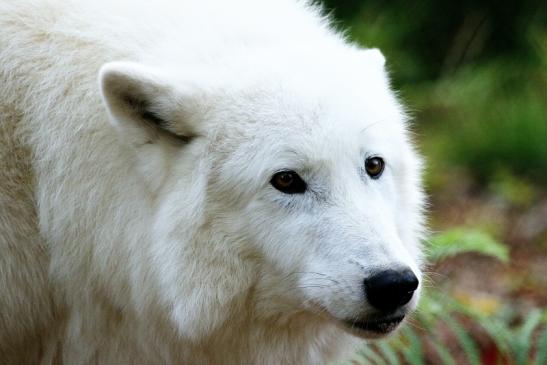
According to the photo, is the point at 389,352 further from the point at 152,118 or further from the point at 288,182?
the point at 152,118

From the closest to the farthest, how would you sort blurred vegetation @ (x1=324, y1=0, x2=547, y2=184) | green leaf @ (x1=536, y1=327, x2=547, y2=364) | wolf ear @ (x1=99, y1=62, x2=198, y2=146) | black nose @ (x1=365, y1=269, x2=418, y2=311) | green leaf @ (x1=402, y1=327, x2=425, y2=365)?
black nose @ (x1=365, y1=269, x2=418, y2=311)
wolf ear @ (x1=99, y1=62, x2=198, y2=146)
green leaf @ (x1=536, y1=327, x2=547, y2=364)
green leaf @ (x1=402, y1=327, x2=425, y2=365)
blurred vegetation @ (x1=324, y1=0, x2=547, y2=184)

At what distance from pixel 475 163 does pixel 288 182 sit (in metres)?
6.61

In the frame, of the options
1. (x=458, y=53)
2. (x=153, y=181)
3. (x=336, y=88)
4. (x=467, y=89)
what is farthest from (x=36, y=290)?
(x=458, y=53)

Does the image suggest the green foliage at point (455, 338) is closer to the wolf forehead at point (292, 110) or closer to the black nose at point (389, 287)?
the black nose at point (389, 287)

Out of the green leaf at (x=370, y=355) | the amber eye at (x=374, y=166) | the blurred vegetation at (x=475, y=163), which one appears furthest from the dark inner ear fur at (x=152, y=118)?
the green leaf at (x=370, y=355)

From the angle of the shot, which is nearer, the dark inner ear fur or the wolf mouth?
the wolf mouth

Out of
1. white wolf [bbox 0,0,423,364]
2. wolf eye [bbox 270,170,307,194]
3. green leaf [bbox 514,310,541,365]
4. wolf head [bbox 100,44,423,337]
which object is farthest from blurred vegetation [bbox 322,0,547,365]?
wolf eye [bbox 270,170,307,194]

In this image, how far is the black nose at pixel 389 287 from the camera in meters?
4.29

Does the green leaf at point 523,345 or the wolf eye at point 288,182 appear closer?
the wolf eye at point 288,182

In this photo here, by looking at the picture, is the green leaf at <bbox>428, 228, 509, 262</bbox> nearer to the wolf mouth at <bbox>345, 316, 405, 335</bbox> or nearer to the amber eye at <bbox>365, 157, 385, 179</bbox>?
the amber eye at <bbox>365, 157, 385, 179</bbox>

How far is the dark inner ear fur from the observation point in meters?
4.65

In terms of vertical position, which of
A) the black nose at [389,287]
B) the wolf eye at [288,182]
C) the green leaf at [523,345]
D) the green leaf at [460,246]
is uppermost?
the wolf eye at [288,182]

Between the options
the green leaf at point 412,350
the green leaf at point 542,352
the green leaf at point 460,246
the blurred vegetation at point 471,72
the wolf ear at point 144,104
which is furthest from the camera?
the blurred vegetation at point 471,72

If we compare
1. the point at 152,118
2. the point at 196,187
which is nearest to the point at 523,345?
the point at 196,187
